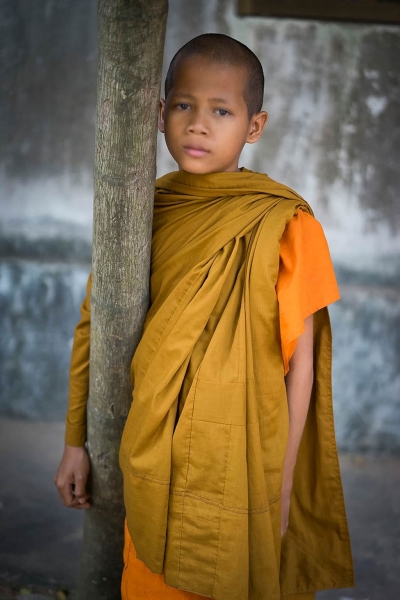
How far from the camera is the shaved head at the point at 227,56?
64.1 inches

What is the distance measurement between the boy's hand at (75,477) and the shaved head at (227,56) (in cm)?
106

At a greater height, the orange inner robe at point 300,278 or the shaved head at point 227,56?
the shaved head at point 227,56

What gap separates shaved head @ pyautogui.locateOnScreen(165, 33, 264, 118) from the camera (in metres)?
1.63

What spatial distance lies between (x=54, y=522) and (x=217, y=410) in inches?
71.6

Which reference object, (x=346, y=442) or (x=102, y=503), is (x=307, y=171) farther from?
(x=102, y=503)

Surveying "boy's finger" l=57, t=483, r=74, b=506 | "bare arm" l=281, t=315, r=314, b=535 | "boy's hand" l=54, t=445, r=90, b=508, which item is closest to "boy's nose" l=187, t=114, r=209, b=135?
"bare arm" l=281, t=315, r=314, b=535

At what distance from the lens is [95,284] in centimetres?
172

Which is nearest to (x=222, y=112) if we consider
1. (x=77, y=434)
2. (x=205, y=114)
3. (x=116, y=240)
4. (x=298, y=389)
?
(x=205, y=114)

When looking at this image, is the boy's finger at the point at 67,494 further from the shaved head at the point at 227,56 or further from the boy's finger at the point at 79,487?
the shaved head at the point at 227,56

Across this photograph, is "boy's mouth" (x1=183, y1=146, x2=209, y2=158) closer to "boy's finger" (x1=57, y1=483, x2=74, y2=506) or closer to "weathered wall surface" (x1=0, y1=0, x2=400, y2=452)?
"boy's finger" (x1=57, y1=483, x2=74, y2=506)

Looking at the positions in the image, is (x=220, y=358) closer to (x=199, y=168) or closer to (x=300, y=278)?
(x=300, y=278)

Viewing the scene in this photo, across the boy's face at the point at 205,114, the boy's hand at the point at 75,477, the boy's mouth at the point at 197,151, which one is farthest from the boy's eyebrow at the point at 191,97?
the boy's hand at the point at 75,477

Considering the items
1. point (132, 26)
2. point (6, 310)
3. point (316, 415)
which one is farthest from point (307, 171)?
point (132, 26)

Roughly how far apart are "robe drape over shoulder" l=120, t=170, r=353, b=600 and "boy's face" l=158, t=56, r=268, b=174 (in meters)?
0.06
